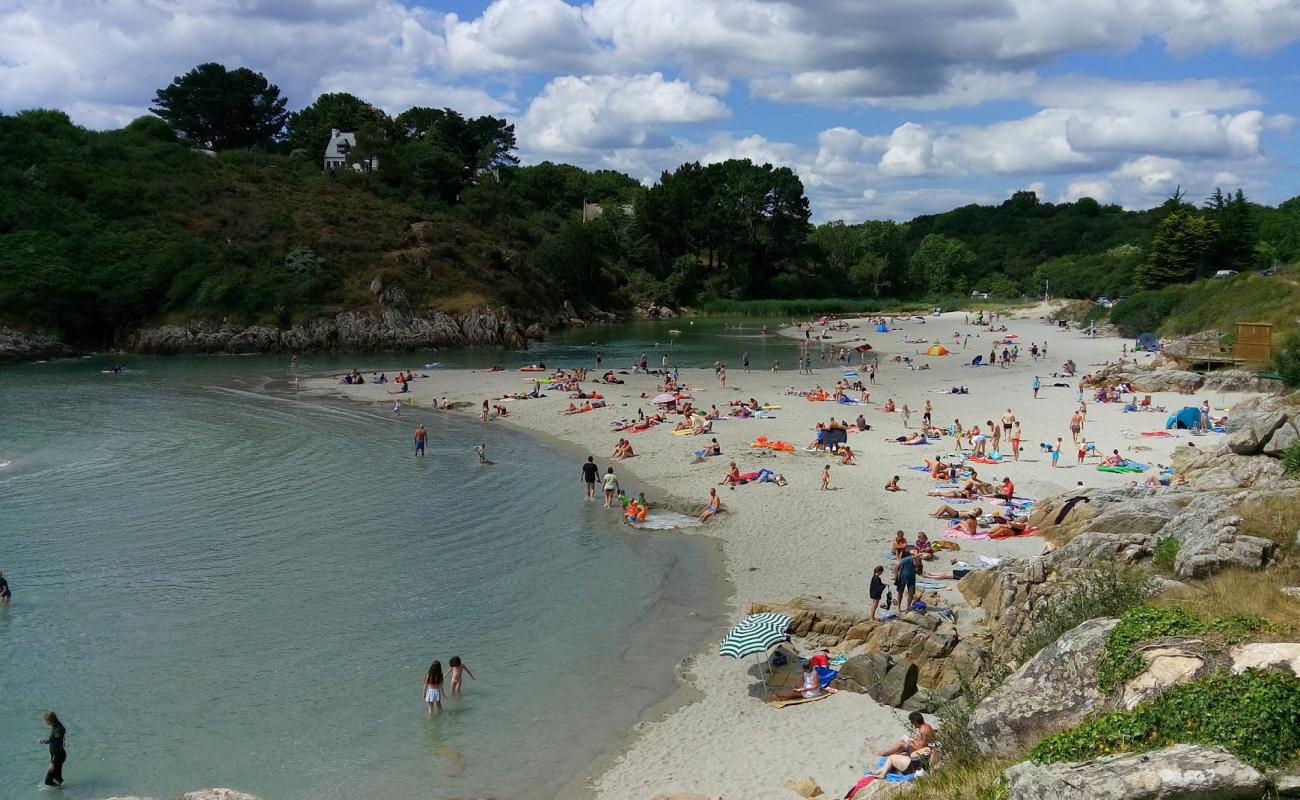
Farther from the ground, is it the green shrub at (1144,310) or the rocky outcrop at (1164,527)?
the green shrub at (1144,310)

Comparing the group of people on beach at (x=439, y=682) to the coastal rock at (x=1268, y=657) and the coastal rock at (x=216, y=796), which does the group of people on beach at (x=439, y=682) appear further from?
the coastal rock at (x=1268, y=657)

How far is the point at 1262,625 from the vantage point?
27.7ft

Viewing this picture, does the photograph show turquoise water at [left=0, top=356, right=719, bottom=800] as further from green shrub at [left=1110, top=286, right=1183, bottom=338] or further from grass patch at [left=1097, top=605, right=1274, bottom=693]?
green shrub at [left=1110, top=286, right=1183, bottom=338]

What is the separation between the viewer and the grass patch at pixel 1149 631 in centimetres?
831

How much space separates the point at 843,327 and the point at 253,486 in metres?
66.2

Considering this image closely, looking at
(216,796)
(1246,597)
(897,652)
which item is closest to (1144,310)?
(897,652)

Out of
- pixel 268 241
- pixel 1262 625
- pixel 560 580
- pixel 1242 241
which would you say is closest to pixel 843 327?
pixel 1242 241

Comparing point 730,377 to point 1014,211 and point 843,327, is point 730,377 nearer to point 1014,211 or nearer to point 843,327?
point 843,327

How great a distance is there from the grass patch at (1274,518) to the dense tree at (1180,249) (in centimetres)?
6671

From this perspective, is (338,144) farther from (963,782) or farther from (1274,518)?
(963,782)

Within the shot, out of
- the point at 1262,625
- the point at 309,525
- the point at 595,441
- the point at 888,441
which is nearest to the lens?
the point at 1262,625

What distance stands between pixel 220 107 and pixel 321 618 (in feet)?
328

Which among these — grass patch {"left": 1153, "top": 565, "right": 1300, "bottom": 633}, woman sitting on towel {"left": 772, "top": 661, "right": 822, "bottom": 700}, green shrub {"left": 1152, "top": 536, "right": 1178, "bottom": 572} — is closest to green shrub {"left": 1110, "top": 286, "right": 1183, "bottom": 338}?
green shrub {"left": 1152, "top": 536, "right": 1178, "bottom": 572}

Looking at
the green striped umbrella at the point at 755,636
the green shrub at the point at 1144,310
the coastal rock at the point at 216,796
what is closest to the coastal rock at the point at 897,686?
the green striped umbrella at the point at 755,636
